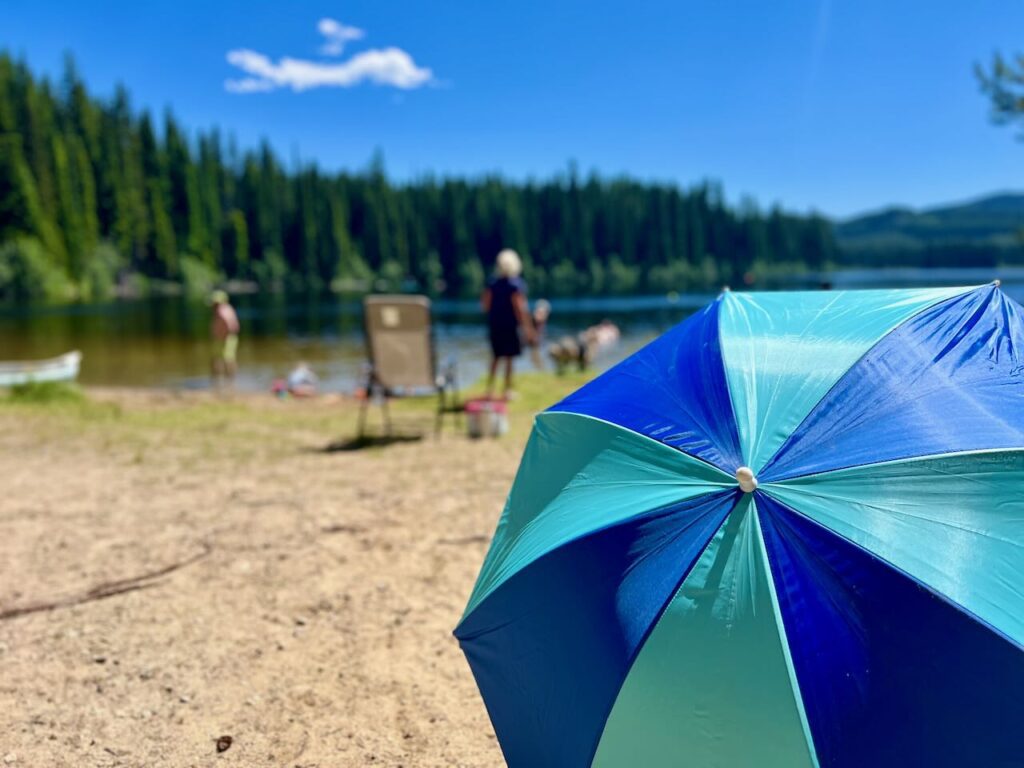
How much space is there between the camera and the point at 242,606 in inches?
146

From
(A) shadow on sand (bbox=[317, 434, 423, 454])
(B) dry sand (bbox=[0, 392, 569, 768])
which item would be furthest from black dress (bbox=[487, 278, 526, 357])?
(B) dry sand (bbox=[0, 392, 569, 768])

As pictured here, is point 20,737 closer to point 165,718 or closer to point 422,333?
point 165,718

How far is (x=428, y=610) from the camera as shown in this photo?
3656 millimetres

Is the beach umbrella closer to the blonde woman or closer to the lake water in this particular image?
the blonde woman

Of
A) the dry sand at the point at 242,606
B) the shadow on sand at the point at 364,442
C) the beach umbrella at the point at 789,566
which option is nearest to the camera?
the beach umbrella at the point at 789,566

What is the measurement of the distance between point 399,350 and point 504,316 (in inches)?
67.0

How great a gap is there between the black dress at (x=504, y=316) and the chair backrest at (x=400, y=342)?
120 cm

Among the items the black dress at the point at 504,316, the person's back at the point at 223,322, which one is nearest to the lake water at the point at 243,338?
the person's back at the point at 223,322

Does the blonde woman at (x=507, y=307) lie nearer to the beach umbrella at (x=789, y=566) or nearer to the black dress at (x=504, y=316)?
the black dress at (x=504, y=316)

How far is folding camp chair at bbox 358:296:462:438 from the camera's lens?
7.73 metres

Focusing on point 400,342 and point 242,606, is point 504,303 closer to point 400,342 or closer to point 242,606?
point 400,342

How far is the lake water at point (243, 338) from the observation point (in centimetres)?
2075

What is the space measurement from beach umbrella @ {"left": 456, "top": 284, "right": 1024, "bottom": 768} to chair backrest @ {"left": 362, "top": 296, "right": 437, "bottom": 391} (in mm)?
5834

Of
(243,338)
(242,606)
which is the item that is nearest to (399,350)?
(242,606)
